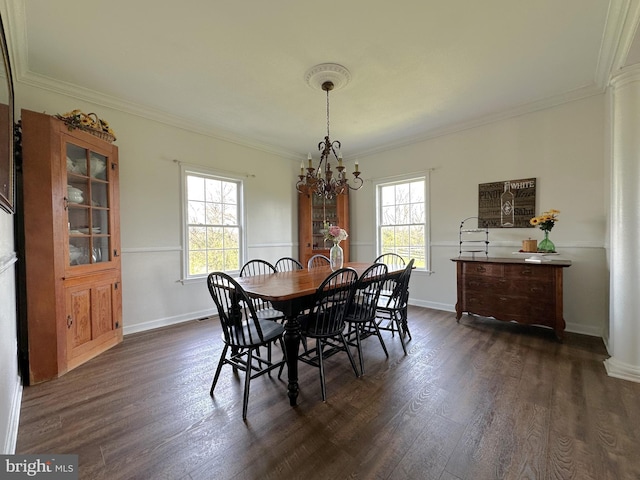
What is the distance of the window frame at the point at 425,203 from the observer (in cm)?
451

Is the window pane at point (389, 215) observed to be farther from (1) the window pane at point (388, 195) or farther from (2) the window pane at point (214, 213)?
(2) the window pane at point (214, 213)

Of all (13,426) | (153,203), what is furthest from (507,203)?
(13,426)

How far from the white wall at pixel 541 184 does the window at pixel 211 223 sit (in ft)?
9.56

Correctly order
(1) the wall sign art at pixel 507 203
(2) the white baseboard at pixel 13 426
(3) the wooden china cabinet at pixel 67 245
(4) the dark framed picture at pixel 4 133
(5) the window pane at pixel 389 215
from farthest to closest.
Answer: (5) the window pane at pixel 389 215 < (1) the wall sign art at pixel 507 203 < (3) the wooden china cabinet at pixel 67 245 < (2) the white baseboard at pixel 13 426 < (4) the dark framed picture at pixel 4 133

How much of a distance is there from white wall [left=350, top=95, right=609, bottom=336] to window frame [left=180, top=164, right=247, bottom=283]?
110 inches

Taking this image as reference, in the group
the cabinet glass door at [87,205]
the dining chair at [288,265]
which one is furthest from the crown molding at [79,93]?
the dining chair at [288,265]

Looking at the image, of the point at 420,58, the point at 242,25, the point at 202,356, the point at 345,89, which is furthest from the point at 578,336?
the point at 242,25

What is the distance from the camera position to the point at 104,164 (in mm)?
3021

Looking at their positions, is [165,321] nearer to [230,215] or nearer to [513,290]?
[230,215]

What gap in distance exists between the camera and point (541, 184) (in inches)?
139

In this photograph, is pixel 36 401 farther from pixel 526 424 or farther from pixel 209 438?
pixel 526 424

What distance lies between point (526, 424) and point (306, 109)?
363 cm

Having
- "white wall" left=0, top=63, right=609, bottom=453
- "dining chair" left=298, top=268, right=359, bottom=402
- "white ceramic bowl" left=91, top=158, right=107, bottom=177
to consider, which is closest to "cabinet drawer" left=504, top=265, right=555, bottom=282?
"white wall" left=0, top=63, right=609, bottom=453

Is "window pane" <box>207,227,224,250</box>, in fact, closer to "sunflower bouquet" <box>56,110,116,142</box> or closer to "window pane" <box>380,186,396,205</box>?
"sunflower bouquet" <box>56,110,116,142</box>
